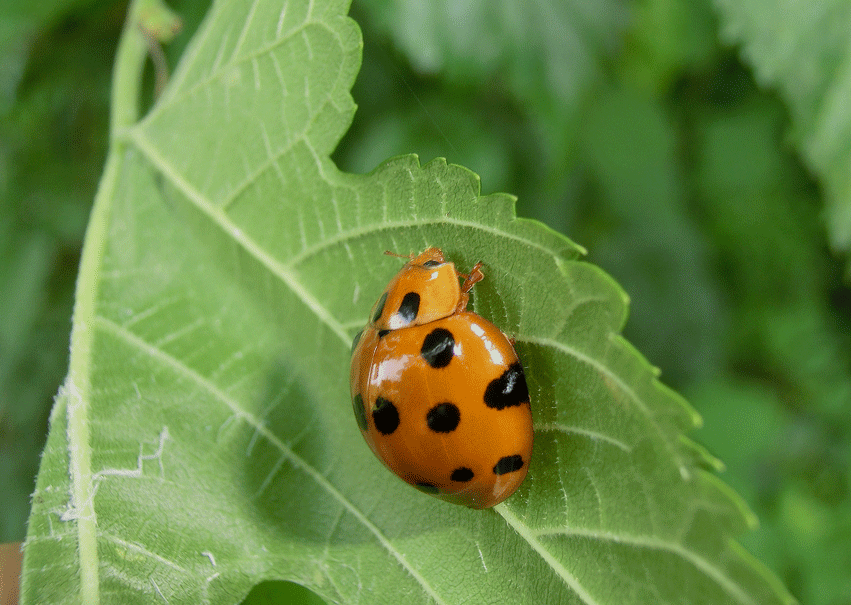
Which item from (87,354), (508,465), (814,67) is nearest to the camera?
(508,465)

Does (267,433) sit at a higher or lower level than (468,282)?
lower

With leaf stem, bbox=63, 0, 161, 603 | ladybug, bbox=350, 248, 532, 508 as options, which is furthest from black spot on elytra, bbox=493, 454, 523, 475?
leaf stem, bbox=63, 0, 161, 603

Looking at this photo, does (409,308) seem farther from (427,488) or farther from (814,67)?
(814,67)

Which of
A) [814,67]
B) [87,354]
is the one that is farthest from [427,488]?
[814,67]

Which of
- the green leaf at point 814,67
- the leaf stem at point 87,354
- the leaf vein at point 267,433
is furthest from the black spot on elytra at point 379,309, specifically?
the green leaf at point 814,67

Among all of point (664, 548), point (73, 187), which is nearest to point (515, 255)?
point (664, 548)

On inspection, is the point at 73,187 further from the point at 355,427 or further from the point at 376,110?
the point at 355,427
